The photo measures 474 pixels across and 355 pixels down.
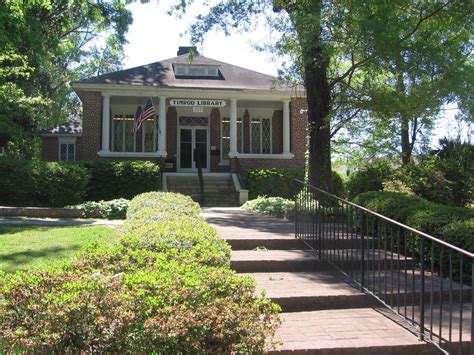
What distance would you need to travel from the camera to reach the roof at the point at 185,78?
1958 centimetres

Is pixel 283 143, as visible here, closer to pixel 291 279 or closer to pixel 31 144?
pixel 31 144

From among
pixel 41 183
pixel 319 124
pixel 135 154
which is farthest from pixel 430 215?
pixel 135 154

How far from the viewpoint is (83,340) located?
9.24ft

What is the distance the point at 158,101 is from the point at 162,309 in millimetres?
18396

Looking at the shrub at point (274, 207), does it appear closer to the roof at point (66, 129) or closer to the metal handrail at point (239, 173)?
the metal handrail at point (239, 173)

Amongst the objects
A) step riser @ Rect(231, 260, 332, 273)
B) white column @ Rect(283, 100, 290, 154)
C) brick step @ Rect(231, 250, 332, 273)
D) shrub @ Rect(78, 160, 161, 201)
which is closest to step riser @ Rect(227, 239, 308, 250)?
brick step @ Rect(231, 250, 332, 273)

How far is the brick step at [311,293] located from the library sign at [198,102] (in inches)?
544

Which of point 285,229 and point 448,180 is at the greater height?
point 448,180

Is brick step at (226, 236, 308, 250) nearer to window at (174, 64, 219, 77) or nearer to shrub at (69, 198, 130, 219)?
shrub at (69, 198, 130, 219)

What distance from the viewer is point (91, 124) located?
767 inches

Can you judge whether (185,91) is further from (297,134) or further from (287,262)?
(287,262)

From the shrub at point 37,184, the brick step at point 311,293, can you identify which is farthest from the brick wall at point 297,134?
the brick step at point 311,293

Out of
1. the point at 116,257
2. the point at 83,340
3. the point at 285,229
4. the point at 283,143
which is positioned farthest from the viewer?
the point at 283,143

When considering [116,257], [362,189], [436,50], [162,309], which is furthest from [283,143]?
[162,309]
